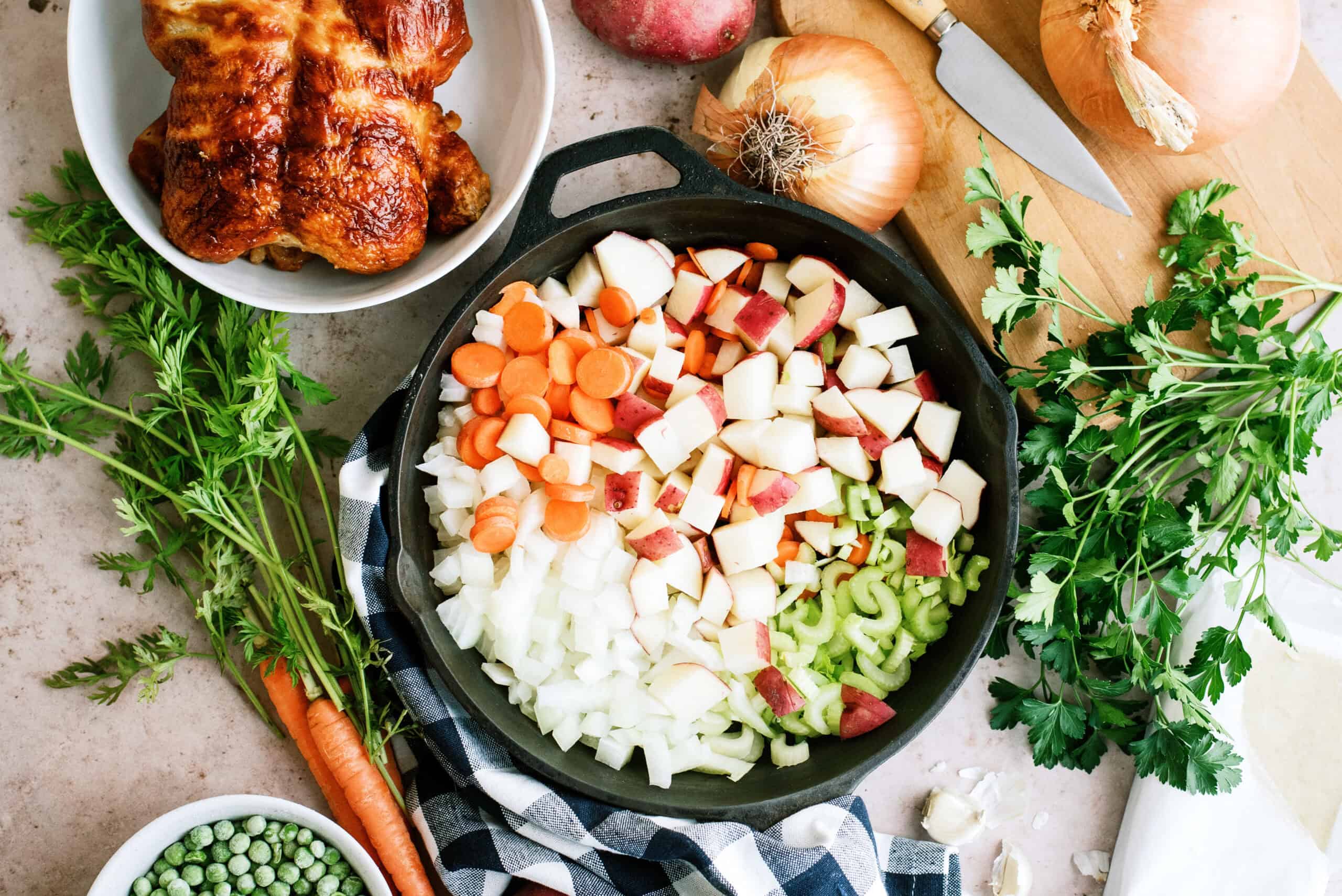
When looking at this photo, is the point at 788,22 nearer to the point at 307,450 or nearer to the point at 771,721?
the point at 307,450

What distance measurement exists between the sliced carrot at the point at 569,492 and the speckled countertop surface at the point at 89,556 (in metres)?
0.55

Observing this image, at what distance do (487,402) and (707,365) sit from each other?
0.49 metres

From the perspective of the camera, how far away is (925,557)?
1.96m

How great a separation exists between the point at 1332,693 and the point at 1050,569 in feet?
2.87

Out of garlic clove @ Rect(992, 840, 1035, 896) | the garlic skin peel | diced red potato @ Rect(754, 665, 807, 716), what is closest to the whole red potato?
the garlic skin peel

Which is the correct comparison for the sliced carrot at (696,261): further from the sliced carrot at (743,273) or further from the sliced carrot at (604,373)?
the sliced carrot at (604,373)

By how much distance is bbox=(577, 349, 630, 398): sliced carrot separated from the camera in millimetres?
1934

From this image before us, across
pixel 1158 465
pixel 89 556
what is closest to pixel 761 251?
pixel 1158 465

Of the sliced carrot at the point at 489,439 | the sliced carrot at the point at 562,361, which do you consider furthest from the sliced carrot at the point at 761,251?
the sliced carrot at the point at 489,439

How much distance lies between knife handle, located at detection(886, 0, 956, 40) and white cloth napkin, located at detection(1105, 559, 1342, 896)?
1.42 meters

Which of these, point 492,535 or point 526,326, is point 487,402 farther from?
point 492,535

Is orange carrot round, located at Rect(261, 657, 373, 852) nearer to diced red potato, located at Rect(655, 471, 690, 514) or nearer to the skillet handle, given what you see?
diced red potato, located at Rect(655, 471, 690, 514)

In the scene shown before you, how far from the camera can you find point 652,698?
1.94 metres

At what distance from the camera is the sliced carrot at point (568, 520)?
6.30 feet
